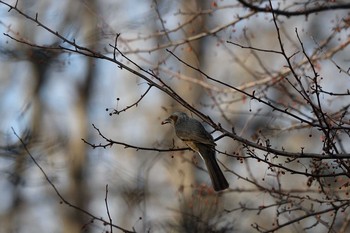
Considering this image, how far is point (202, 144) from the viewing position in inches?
180

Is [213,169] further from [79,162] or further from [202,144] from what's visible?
[79,162]

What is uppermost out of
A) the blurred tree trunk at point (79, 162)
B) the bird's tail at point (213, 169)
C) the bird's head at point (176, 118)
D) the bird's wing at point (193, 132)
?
the blurred tree trunk at point (79, 162)

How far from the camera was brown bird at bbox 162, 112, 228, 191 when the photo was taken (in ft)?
14.8

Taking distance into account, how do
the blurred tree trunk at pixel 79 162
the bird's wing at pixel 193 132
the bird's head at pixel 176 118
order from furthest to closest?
the blurred tree trunk at pixel 79 162 < the bird's head at pixel 176 118 < the bird's wing at pixel 193 132

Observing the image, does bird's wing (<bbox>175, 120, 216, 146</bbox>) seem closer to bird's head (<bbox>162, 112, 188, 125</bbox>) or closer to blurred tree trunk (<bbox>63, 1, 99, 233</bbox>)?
bird's head (<bbox>162, 112, 188, 125</bbox>)

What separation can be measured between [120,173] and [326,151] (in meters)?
4.96

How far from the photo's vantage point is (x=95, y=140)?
1317 cm

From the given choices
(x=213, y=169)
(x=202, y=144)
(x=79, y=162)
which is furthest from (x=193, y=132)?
(x=79, y=162)

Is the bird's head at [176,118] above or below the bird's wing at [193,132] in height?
above

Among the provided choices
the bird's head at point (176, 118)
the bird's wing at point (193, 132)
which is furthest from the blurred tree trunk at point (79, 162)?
the bird's wing at point (193, 132)

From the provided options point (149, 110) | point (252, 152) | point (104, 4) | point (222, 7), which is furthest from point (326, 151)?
point (149, 110)

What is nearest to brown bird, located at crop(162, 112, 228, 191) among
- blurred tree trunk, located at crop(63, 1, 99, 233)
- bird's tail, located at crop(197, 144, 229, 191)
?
bird's tail, located at crop(197, 144, 229, 191)

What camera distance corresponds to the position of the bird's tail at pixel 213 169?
14.8ft

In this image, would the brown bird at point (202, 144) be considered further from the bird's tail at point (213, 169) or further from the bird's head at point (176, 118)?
the bird's head at point (176, 118)
